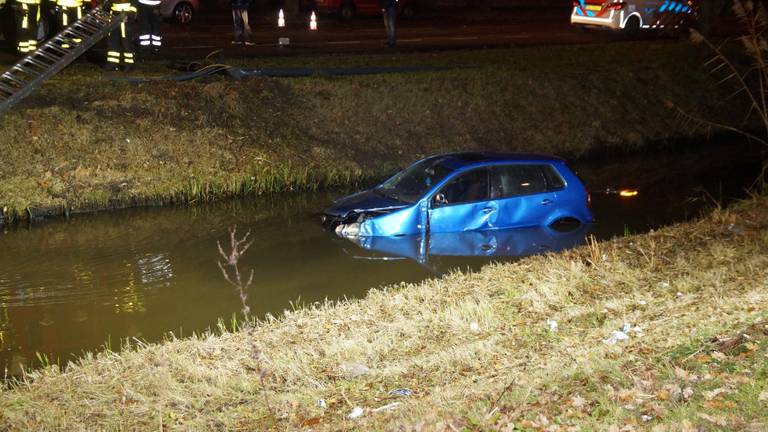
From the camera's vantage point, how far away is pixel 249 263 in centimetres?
1293

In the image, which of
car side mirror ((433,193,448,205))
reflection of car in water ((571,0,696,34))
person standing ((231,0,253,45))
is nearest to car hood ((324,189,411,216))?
car side mirror ((433,193,448,205))

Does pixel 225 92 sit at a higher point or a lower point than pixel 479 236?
higher

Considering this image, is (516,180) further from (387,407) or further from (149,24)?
(149,24)

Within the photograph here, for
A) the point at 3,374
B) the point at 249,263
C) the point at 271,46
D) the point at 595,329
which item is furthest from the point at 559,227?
the point at 271,46

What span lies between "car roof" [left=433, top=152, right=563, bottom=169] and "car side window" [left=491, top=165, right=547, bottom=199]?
140 millimetres

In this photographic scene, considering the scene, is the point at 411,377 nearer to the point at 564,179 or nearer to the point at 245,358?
the point at 245,358

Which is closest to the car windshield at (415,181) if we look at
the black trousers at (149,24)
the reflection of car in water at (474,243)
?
the reflection of car in water at (474,243)

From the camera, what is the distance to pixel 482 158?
46.3 ft

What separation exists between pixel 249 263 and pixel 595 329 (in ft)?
20.2

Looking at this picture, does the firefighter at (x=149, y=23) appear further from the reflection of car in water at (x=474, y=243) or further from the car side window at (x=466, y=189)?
the reflection of car in water at (x=474, y=243)

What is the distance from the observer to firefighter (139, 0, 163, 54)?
19.7m

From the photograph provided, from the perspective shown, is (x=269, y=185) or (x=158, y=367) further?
(x=269, y=185)

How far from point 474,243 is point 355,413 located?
7.25m

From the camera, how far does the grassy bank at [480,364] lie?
19.8 ft
